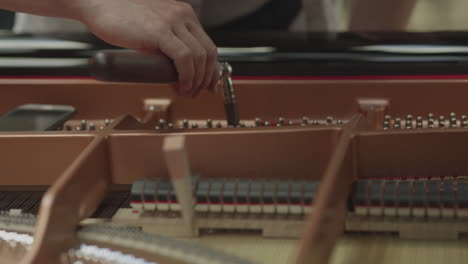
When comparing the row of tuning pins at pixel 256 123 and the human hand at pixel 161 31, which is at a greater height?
the human hand at pixel 161 31

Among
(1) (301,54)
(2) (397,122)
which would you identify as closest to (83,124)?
(1) (301,54)

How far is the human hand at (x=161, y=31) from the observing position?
165 cm

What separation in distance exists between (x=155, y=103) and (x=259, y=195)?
0.58 metres

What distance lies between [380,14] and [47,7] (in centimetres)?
90

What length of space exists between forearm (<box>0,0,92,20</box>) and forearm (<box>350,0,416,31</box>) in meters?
0.77

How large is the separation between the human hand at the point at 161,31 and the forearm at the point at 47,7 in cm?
3

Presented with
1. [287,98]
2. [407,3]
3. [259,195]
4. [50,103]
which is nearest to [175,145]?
[259,195]

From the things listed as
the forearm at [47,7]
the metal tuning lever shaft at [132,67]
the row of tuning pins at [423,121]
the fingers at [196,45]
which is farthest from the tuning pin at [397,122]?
the forearm at [47,7]

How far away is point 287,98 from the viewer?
6.43 feet

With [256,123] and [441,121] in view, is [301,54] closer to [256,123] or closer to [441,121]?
[256,123]

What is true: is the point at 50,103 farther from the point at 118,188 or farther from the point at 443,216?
the point at 443,216

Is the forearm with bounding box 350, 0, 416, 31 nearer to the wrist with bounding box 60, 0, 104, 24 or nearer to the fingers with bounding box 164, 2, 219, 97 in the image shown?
the fingers with bounding box 164, 2, 219, 97

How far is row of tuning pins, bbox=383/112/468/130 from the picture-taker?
6.12 ft

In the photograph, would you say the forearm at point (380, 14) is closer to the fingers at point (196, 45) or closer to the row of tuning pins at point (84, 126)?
the fingers at point (196, 45)
